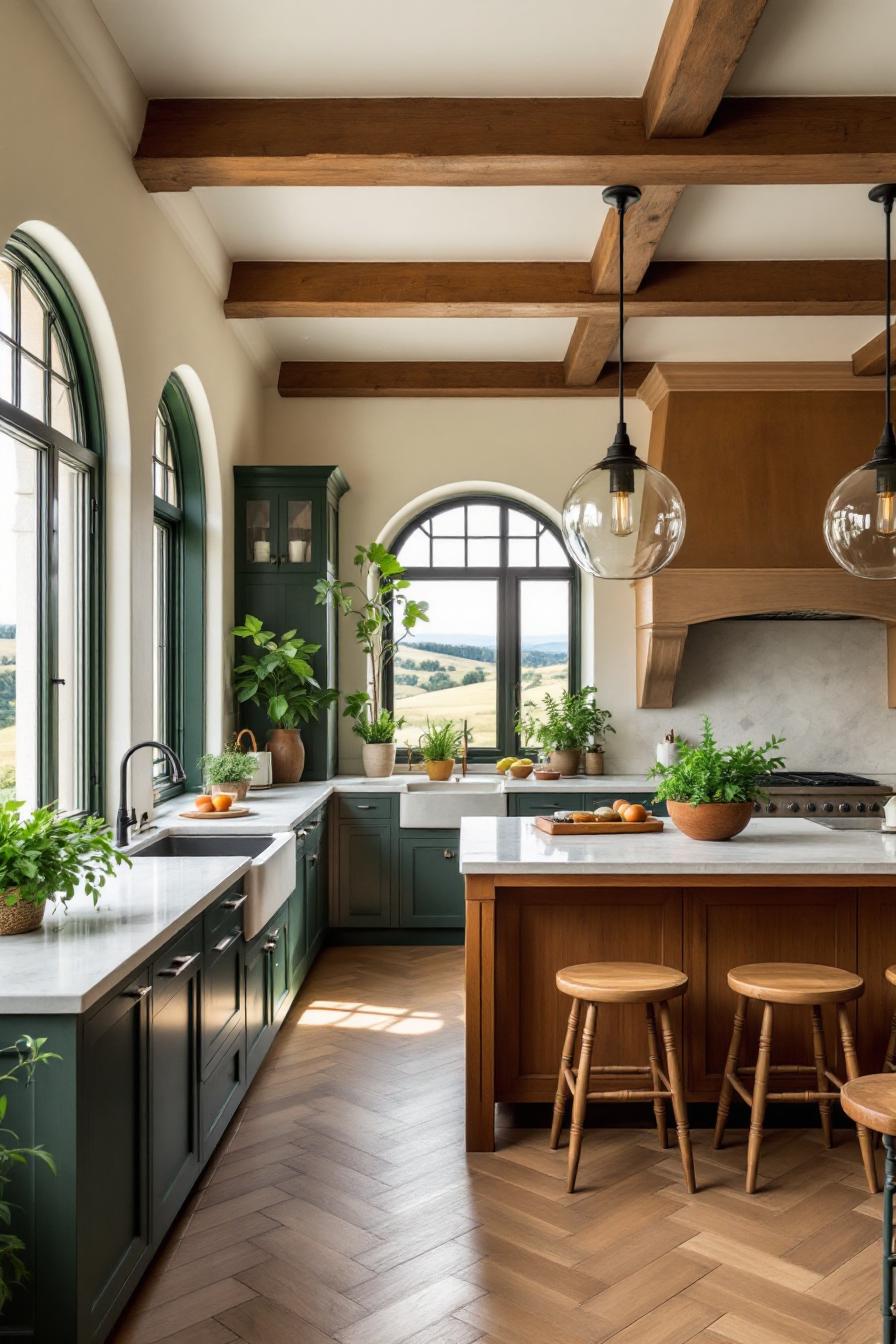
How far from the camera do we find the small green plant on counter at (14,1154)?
1.99 m

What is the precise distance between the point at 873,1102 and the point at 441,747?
4437 mm

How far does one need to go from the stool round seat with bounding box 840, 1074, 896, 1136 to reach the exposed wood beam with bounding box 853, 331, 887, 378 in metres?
4.41

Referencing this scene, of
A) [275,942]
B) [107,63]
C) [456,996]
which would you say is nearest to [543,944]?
[275,942]

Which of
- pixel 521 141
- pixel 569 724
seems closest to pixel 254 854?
pixel 569 724

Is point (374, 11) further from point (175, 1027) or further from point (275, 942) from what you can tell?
point (275, 942)

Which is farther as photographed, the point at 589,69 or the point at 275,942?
the point at 275,942

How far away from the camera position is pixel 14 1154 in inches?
79.0

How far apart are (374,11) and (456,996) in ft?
12.9

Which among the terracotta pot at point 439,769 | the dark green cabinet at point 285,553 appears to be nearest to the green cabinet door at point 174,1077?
the dark green cabinet at point 285,553

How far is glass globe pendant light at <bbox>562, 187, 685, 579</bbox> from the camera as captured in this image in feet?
10.5

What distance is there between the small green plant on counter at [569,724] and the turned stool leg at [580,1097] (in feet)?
10.7

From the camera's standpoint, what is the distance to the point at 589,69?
342cm

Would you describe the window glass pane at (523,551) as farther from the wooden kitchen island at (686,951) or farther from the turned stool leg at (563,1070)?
the turned stool leg at (563,1070)

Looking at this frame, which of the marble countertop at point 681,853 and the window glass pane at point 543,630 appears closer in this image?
the marble countertop at point 681,853
